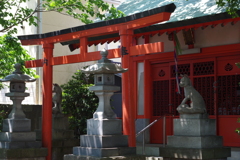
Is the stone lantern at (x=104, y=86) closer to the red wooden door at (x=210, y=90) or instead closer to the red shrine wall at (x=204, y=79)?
the red shrine wall at (x=204, y=79)

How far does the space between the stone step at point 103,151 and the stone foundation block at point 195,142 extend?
1.29m

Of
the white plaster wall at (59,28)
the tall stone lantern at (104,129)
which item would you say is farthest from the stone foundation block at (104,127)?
the white plaster wall at (59,28)

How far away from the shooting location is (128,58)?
434 inches

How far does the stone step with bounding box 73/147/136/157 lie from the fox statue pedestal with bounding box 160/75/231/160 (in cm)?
128

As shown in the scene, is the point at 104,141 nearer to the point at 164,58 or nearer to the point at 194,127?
the point at 194,127

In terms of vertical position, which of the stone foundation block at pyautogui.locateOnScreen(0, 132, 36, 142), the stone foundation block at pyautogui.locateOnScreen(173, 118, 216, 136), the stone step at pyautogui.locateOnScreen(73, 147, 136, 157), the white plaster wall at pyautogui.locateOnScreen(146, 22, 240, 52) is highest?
the white plaster wall at pyautogui.locateOnScreen(146, 22, 240, 52)

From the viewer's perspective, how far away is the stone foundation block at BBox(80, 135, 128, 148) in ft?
31.6

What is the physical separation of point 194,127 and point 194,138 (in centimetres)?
27

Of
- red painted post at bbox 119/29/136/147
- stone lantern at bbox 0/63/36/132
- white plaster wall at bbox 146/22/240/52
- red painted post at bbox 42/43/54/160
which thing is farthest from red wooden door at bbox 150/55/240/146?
stone lantern at bbox 0/63/36/132

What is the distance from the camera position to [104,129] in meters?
9.75

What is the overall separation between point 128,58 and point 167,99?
4.25 m

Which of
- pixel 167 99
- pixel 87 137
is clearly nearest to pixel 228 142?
pixel 167 99

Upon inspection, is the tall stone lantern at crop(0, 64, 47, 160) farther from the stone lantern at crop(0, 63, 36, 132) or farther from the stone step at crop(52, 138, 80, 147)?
the stone step at crop(52, 138, 80, 147)

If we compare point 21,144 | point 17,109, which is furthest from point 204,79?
point 21,144
